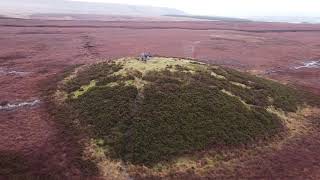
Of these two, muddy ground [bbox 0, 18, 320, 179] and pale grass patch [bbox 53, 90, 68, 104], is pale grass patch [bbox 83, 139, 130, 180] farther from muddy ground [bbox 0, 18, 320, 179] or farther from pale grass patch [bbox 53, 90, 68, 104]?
pale grass patch [bbox 53, 90, 68, 104]

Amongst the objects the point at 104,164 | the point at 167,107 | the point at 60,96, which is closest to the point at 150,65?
the point at 167,107

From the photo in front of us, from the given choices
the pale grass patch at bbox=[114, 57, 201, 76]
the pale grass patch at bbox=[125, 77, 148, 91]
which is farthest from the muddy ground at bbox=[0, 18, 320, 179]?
the pale grass patch at bbox=[114, 57, 201, 76]

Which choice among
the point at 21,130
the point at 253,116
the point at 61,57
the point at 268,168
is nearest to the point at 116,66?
the point at 21,130

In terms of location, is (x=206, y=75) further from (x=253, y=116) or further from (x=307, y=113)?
(x=307, y=113)

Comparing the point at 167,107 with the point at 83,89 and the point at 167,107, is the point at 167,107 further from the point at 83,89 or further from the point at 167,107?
the point at 83,89

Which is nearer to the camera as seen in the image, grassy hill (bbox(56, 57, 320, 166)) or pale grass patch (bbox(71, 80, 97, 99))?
grassy hill (bbox(56, 57, 320, 166))

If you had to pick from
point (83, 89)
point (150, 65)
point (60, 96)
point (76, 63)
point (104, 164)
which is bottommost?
point (104, 164)

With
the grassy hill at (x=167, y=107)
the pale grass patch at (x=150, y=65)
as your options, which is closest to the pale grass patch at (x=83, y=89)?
the grassy hill at (x=167, y=107)
